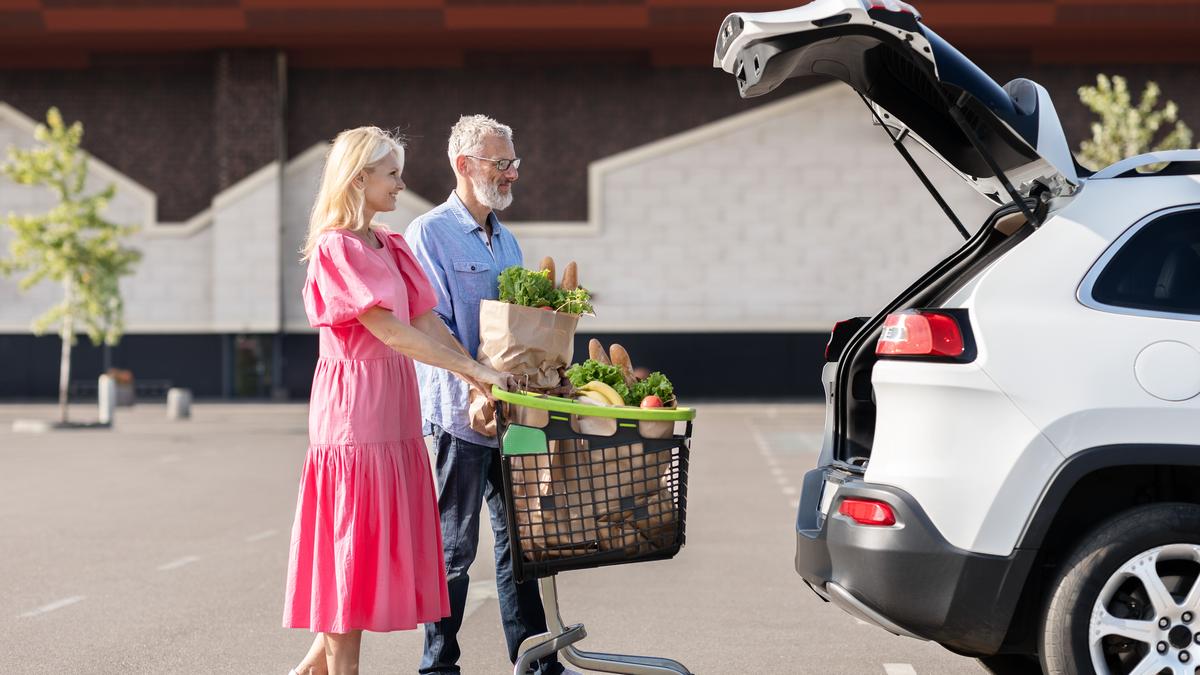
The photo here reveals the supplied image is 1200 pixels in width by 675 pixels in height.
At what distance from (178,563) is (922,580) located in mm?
5813

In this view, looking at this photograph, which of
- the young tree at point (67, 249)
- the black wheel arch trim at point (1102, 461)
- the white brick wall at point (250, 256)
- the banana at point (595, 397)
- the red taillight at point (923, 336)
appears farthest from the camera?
the white brick wall at point (250, 256)

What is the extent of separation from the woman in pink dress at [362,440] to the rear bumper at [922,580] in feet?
3.96

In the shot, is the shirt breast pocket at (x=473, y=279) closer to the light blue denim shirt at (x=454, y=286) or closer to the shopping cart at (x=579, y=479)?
the light blue denim shirt at (x=454, y=286)

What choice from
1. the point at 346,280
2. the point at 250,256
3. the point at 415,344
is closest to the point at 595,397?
the point at 415,344

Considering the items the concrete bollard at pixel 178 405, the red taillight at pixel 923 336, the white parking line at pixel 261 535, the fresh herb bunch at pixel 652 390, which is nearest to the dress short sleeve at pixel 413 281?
the fresh herb bunch at pixel 652 390

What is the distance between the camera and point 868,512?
170 inches

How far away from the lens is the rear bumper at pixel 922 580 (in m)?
4.15

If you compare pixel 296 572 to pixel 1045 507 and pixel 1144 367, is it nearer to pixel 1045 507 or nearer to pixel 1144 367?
pixel 1045 507

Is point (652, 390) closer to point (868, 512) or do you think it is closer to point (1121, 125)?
point (868, 512)

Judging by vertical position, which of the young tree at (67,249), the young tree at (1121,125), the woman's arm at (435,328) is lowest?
the woman's arm at (435,328)

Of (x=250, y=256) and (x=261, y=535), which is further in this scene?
(x=250, y=256)

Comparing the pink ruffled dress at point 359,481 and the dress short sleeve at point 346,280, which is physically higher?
the dress short sleeve at point 346,280

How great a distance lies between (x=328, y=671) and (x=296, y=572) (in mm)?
396

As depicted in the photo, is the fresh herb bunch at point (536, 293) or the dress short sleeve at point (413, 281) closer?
the fresh herb bunch at point (536, 293)
